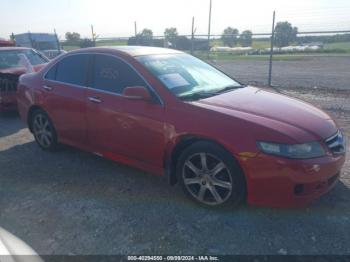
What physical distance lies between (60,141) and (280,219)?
3259mm

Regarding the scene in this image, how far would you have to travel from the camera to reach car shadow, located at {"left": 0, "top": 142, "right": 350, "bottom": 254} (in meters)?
2.87

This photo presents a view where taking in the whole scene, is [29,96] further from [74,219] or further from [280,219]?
[280,219]

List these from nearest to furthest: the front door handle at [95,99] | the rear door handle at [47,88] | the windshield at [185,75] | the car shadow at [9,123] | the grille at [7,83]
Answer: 1. the windshield at [185,75]
2. the front door handle at [95,99]
3. the rear door handle at [47,88]
4. the car shadow at [9,123]
5. the grille at [7,83]

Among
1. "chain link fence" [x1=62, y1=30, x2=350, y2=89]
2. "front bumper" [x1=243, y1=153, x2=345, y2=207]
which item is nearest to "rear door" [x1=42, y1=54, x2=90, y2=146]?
"front bumper" [x1=243, y1=153, x2=345, y2=207]

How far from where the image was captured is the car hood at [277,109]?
315cm

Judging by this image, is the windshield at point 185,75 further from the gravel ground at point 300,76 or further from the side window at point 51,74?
the gravel ground at point 300,76

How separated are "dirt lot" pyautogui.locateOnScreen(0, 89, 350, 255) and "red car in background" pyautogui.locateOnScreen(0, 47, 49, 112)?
3.38 metres

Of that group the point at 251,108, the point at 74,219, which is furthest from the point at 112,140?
the point at 251,108

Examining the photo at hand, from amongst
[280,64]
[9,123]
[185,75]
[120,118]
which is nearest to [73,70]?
[120,118]

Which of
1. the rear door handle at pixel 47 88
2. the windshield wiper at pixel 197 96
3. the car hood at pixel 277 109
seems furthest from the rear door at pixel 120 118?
the rear door handle at pixel 47 88

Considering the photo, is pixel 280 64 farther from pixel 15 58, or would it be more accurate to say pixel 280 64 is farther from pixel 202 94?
pixel 202 94

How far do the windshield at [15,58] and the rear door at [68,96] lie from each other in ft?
12.4

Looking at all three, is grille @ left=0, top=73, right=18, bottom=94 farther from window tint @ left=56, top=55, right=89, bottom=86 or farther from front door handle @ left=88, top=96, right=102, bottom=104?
front door handle @ left=88, top=96, right=102, bottom=104

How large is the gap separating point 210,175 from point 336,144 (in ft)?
4.12
